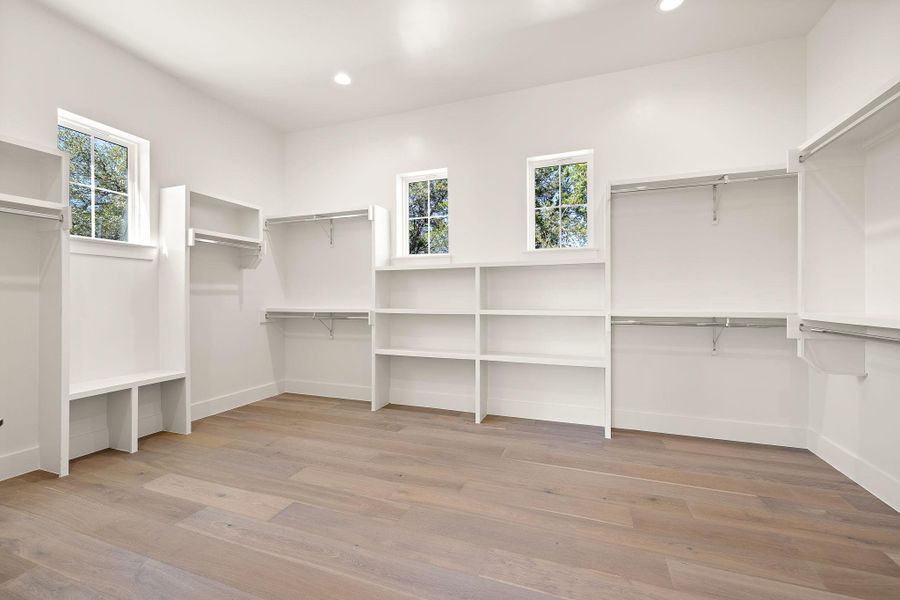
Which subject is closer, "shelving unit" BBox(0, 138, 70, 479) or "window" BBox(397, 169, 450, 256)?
"shelving unit" BBox(0, 138, 70, 479)

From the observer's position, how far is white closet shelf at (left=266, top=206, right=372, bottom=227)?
157 inches

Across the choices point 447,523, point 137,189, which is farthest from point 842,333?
point 137,189

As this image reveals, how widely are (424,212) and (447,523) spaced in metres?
2.91

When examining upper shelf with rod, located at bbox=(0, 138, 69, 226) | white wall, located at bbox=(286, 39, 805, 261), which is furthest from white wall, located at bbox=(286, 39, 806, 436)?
upper shelf with rod, located at bbox=(0, 138, 69, 226)

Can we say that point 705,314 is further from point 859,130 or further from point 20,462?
point 20,462

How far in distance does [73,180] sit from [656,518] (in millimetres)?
4155

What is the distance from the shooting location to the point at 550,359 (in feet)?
10.9

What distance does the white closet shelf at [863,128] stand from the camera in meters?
1.71

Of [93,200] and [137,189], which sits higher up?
[137,189]

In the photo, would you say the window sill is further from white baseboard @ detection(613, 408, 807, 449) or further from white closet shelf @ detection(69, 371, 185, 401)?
white baseboard @ detection(613, 408, 807, 449)

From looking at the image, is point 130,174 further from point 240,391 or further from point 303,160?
point 240,391

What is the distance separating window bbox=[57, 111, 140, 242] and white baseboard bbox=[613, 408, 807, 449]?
163 inches

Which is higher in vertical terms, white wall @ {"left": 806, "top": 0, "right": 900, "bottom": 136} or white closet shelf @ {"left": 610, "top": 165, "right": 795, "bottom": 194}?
white wall @ {"left": 806, "top": 0, "right": 900, "bottom": 136}

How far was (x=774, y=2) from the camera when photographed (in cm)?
259
